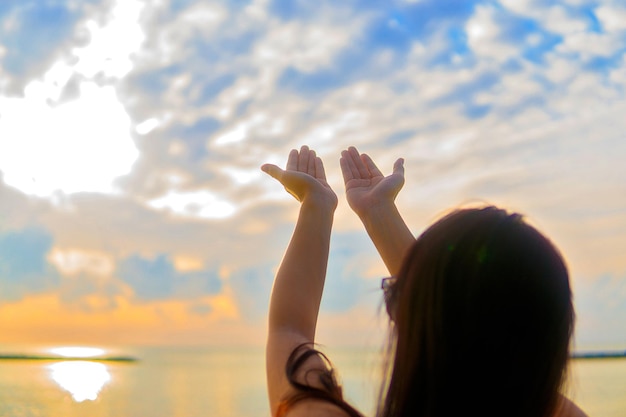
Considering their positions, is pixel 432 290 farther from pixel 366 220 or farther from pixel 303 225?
pixel 366 220

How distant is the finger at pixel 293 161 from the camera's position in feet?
8.96

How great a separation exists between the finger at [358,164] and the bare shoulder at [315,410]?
153 cm

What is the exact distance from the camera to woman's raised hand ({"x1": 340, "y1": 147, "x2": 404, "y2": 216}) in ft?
8.71

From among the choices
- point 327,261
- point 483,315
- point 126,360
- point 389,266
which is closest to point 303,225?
point 327,261

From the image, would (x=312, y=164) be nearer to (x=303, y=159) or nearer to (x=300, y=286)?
(x=303, y=159)

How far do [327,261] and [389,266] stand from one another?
506 mm

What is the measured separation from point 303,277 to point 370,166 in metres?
1.13

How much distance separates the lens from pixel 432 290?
5.17ft

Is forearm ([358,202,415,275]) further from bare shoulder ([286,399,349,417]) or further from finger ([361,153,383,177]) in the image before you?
bare shoulder ([286,399,349,417])

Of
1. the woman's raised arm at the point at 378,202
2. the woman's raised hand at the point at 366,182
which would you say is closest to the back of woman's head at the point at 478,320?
the woman's raised arm at the point at 378,202

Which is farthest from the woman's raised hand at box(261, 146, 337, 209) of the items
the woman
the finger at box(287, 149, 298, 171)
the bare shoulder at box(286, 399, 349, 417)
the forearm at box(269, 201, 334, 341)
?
the bare shoulder at box(286, 399, 349, 417)

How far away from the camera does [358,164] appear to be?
299 cm

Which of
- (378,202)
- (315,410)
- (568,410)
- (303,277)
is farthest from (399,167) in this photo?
(315,410)

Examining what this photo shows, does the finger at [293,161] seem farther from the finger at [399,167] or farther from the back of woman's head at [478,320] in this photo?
the back of woman's head at [478,320]
